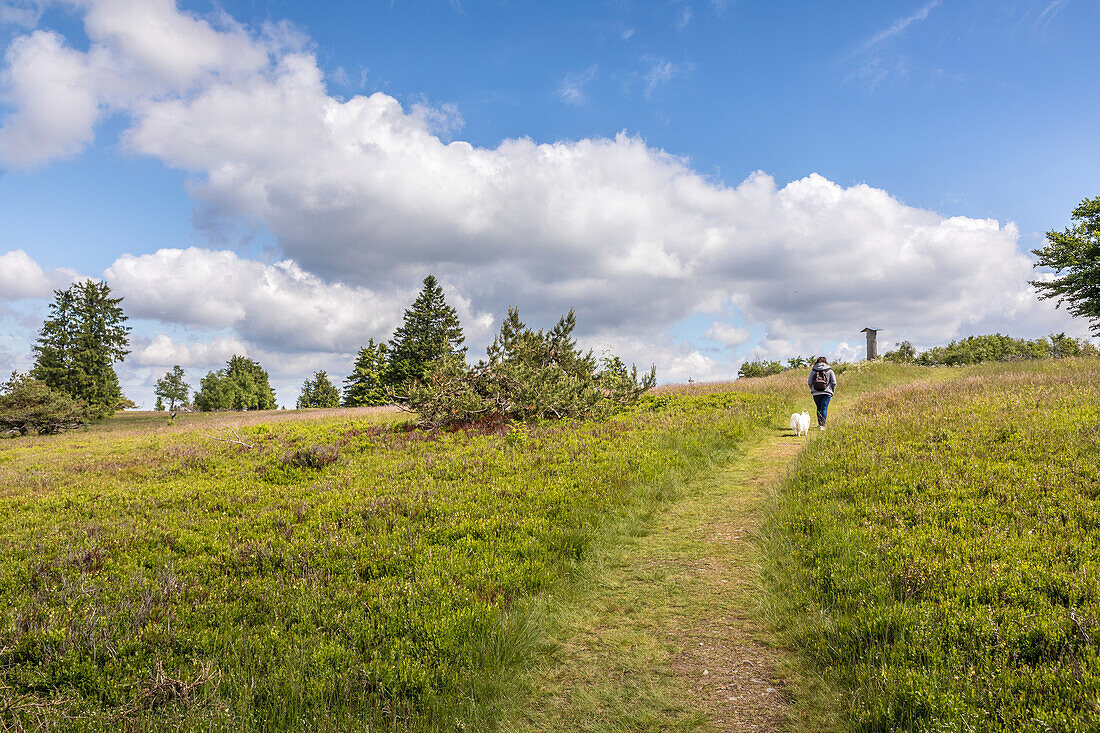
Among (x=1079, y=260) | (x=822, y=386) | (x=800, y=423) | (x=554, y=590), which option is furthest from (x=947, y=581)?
(x=1079, y=260)

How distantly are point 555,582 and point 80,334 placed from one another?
61801mm

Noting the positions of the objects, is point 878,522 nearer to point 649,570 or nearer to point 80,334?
point 649,570

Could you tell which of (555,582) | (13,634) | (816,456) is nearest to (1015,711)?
(555,582)

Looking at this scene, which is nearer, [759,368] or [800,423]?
[800,423]

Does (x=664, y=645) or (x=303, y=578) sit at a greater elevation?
(x=303, y=578)

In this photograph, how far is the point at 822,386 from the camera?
18.0 metres

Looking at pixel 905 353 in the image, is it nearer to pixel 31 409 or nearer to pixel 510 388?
pixel 510 388

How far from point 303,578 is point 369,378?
51.9m

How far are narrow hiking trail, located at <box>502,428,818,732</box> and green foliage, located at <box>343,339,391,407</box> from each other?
4681 centimetres

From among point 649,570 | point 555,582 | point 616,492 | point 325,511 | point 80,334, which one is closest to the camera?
point 555,582

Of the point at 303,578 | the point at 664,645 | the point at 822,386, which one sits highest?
the point at 822,386

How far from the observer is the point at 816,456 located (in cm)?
1127

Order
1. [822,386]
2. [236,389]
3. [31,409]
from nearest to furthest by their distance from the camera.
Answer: [822,386]
[31,409]
[236,389]

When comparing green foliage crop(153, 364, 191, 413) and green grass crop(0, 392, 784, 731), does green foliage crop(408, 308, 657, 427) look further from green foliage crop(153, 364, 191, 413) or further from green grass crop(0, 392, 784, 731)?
green foliage crop(153, 364, 191, 413)
